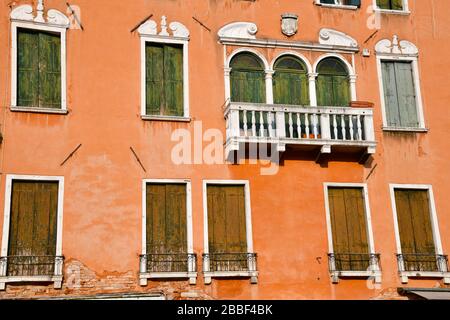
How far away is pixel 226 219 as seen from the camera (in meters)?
17.7

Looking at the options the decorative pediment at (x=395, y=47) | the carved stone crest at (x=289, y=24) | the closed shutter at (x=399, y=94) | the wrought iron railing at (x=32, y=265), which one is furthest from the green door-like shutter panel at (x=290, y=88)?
the wrought iron railing at (x=32, y=265)

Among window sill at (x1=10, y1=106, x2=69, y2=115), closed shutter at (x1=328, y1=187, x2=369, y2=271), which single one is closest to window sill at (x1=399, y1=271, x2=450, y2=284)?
closed shutter at (x1=328, y1=187, x2=369, y2=271)

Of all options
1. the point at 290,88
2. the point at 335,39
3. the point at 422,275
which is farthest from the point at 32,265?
the point at 335,39

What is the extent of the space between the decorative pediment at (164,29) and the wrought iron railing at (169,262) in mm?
5620

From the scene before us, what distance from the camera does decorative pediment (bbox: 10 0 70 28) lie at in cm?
1778

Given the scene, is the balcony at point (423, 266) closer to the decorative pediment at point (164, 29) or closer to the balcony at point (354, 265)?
the balcony at point (354, 265)

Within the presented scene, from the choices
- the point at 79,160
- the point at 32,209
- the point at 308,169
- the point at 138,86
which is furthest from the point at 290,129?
the point at 32,209

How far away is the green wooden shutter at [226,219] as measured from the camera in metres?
17.5

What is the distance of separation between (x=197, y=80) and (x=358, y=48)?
4574mm

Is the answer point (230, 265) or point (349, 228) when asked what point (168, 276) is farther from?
point (349, 228)

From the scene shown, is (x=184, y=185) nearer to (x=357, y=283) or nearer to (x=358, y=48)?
(x=357, y=283)

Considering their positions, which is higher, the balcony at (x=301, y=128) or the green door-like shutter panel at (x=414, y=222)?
the balcony at (x=301, y=128)

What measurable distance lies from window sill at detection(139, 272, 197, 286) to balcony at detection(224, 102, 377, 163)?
122 inches

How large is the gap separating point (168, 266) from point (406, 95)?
26.3ft
